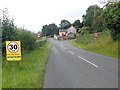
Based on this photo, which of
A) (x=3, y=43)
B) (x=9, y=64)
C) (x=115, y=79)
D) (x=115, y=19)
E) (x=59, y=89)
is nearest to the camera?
(x=59, y=89)

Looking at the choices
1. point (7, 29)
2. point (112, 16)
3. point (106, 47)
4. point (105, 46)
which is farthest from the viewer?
point (105, 46)

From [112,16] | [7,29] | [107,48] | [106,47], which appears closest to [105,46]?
[106,47]

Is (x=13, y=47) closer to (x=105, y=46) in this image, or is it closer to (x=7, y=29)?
(x=7, y=29)

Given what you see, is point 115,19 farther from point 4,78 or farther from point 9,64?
point 4,78

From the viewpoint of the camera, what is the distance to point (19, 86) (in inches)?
481

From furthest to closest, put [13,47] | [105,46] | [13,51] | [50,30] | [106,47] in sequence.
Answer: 1. [50,30]
2. [105,46]
3. [106,47]
4. [13,47]
5. [13,51]

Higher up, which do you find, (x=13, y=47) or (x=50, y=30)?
(x=50, y=30)

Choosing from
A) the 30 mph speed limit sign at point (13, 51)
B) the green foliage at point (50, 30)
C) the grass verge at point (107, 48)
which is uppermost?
the green foliage at point (50, 30)

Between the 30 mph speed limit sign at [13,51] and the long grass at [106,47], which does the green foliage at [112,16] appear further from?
the 30 mph speed limit sign at [13,51]

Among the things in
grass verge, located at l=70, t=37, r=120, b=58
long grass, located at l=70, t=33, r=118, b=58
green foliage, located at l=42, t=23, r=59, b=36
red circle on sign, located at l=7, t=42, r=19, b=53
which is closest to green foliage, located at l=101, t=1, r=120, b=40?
grass verge, located at l=70, t=37, r=120, b=58

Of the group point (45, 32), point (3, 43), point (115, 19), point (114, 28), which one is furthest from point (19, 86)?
point (45, 32)

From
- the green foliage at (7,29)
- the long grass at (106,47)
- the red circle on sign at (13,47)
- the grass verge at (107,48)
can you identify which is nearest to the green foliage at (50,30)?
the long grass at (106,47)

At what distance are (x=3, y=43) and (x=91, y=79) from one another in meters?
9.69

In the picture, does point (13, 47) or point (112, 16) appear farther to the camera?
point (112, 16)
